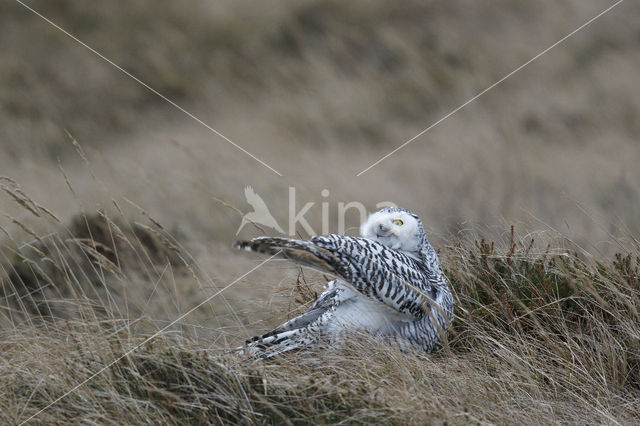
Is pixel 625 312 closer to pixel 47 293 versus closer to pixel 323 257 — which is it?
pixel 323 257

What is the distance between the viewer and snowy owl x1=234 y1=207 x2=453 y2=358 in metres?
3.46

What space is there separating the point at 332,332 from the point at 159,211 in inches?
297

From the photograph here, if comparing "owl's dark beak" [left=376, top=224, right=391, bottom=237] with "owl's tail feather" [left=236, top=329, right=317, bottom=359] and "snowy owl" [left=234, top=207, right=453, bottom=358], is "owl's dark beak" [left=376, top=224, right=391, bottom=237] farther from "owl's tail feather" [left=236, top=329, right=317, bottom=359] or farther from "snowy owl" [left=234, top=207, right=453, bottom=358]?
"owl's tail feather" [left=236, top=329, right=317, bottom=359]

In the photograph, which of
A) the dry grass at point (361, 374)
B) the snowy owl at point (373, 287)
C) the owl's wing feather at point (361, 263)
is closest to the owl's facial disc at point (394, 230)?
the snowy owl at point (373, 287)

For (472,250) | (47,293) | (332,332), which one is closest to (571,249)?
(472,250)

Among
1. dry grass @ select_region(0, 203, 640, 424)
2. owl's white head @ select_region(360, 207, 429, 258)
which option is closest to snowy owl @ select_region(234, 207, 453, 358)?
owl's white head @ select_region(360, 207, 429, 258)

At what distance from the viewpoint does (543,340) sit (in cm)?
419

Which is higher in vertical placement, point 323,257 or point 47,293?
point 323,257

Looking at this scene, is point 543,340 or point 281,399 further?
point 543,340

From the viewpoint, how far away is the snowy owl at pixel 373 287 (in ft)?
11.3

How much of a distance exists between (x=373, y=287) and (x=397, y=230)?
502 mm

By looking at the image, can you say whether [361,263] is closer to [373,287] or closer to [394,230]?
[373,287]

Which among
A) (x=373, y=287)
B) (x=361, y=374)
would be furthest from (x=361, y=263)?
(x=361, y=374)

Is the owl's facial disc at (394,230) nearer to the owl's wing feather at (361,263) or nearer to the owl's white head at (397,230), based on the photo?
the owl's white head at (397,230)
